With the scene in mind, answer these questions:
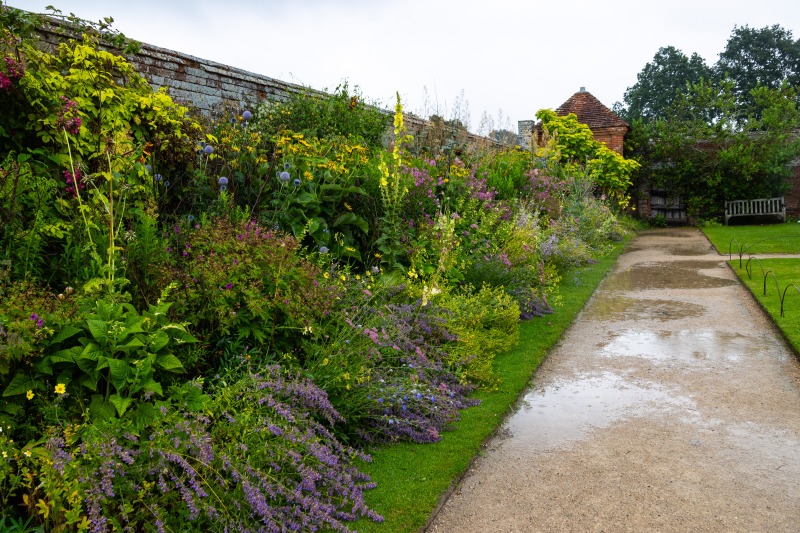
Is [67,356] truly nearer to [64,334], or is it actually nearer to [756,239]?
[64,334]

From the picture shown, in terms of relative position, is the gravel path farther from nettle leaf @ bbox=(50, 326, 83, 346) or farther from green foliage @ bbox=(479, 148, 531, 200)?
green foliage @ bbox=(479, 148, 531, 200)

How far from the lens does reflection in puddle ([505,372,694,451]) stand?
402cm

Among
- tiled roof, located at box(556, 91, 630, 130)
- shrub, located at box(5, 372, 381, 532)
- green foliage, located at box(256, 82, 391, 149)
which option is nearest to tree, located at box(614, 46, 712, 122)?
tiled roof, located at box(556, 91, 630, 130)

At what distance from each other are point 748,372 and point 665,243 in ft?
38.9

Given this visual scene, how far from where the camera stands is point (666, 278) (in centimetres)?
1023

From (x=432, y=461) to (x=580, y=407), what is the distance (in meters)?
1.43

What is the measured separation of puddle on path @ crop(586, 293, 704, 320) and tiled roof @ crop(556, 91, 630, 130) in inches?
636

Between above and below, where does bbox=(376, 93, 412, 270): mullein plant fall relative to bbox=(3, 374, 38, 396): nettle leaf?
above

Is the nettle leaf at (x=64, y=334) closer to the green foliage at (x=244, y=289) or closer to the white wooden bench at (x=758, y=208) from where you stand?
the green foliage at (x=244, y=289)

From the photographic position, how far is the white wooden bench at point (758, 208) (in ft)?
67.2

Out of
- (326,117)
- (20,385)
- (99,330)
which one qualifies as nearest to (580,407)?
(99,330)

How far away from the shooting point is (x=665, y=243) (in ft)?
53.3

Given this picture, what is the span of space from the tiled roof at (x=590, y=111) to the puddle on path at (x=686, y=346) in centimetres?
1795

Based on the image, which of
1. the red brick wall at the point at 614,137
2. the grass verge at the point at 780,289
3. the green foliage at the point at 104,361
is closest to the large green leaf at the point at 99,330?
the green foliage at the point at 104,361
